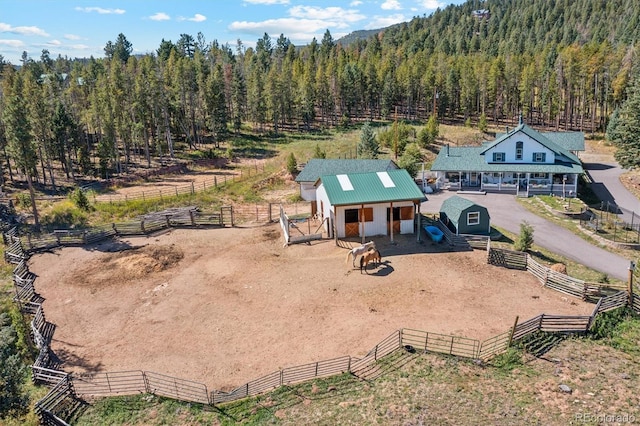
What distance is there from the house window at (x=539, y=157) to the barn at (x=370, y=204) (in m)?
19.8

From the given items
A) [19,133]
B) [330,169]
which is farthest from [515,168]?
[19,133]

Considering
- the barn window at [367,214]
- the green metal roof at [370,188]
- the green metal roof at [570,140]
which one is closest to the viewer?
the green metal roof at [370,188]

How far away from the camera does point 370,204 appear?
28672 mm

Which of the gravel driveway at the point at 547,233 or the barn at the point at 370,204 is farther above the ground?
the barn at the point at 370,204

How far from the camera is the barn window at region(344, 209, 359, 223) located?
2952 cm

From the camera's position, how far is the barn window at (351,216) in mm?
29516

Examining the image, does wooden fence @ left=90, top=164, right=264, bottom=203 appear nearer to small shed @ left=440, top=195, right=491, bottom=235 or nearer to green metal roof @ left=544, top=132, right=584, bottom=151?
small shed @ left=440, top=195, right=491, bottom=235

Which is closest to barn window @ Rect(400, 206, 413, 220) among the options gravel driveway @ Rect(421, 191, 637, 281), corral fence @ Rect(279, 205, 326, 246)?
corral fence @ Rect(279, 205, 326, 246)

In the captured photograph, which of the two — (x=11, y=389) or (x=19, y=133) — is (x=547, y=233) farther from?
(x=19, y=133)

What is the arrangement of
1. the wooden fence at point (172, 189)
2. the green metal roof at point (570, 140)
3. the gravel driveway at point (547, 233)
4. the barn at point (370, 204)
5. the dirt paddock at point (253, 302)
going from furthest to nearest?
the green metal roof at point (570, 140), the wooden fence at point (172, 189), the barn at point (370, 204), the gravel driveway at point (547, 233), the dirt paddock at point (253, 302)

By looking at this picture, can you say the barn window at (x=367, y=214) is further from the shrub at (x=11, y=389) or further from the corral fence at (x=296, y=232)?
the shrub at (x=11, y=389)

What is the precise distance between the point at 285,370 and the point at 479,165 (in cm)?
3386

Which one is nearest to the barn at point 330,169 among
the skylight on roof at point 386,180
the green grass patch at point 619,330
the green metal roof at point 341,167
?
the green metal roof at point 341,167

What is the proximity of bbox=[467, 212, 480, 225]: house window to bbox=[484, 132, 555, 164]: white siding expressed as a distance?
638 inches
